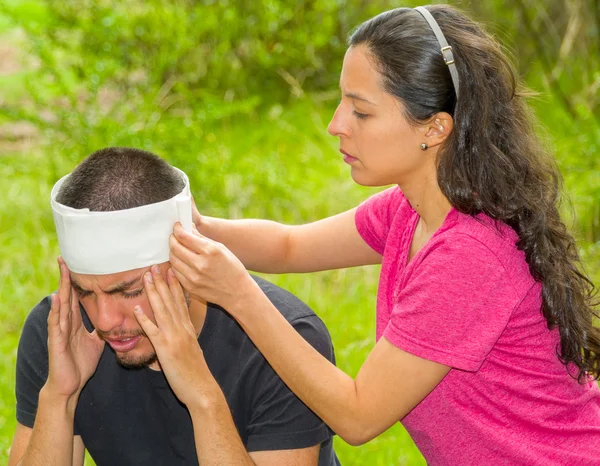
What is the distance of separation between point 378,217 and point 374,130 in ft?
1.61

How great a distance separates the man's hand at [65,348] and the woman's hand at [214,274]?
1.37 ft

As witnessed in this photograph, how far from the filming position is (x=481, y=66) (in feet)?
7.48

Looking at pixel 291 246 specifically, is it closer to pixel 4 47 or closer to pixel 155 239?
pixel 155 239

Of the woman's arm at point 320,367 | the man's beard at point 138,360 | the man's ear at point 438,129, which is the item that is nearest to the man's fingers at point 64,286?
the man's beard at point 138,360

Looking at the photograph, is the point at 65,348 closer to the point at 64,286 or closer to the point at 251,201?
the point at 64,286

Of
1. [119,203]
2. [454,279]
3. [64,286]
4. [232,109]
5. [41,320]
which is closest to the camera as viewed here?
[454,279]

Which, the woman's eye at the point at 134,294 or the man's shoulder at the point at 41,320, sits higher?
the woman's eye at the point at 134,294

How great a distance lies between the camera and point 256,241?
288cm

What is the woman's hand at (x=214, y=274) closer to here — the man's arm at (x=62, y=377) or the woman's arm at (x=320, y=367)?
the woman's arm at (x=320, y=367)

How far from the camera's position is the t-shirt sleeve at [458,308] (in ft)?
6.95

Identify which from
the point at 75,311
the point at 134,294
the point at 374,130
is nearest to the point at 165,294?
the point at 134,294

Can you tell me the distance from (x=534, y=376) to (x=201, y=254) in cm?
90

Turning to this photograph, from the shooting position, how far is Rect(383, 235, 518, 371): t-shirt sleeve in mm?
2119

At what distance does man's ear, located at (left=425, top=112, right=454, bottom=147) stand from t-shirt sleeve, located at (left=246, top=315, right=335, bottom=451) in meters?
0.62
